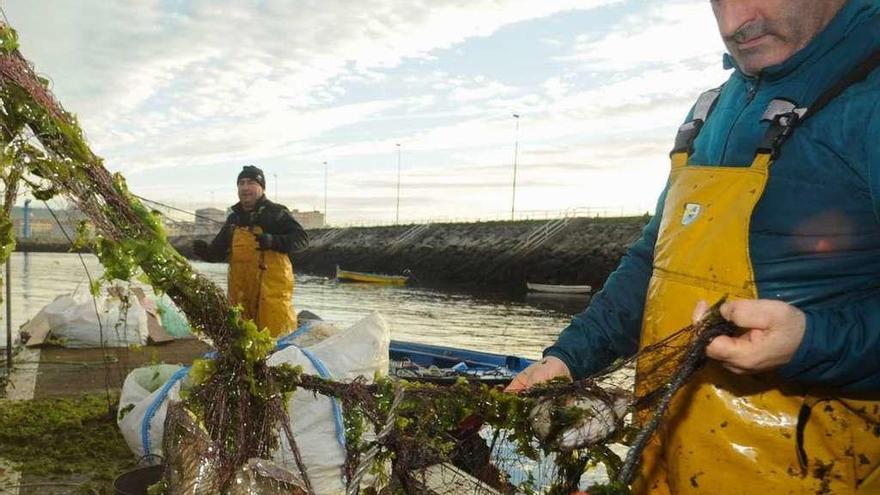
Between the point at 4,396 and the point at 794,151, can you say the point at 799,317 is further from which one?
the point at 4,396

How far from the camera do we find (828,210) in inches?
69.7

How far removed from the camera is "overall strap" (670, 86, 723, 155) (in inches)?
90.6

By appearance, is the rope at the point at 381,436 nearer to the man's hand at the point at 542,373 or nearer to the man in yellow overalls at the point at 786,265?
the man's hand at the point at 542,373

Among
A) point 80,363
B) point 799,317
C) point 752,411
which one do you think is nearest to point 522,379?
point 752,411

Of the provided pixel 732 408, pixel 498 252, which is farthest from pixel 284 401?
pixel 498 252

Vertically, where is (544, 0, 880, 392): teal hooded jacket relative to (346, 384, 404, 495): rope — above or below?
above

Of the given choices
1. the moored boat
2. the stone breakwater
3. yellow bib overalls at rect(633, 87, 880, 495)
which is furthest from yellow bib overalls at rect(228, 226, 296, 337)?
the stone breakwater

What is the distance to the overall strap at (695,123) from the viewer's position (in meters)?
2.30

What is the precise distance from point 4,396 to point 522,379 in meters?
7.12

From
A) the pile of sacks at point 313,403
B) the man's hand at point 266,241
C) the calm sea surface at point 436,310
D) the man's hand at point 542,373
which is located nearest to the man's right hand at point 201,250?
the man's hand at point 266,241

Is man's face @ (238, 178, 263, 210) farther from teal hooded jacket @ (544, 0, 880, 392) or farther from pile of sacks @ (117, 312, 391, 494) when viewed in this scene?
teal hooded jacket @ (544, 0, 880, 392)

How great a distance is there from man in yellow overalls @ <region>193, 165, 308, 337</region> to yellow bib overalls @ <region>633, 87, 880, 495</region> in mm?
7563

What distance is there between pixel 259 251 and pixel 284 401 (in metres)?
7.06

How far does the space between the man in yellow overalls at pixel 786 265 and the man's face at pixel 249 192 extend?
796 cm
